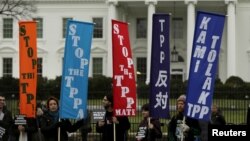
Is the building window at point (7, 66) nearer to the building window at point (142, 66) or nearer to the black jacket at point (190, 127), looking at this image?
the building window at point (142, 66)

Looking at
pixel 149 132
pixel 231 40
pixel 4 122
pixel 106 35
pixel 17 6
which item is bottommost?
pixel 149 132

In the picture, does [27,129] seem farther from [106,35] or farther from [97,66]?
[106,35]

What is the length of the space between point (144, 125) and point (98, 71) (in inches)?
1744

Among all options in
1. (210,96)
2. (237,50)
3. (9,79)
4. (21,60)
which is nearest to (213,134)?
(210,96)

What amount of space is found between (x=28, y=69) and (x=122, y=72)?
1988 millimetres

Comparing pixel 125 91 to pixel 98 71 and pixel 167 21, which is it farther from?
pixel 98 71

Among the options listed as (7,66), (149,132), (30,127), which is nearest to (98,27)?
(7,66)

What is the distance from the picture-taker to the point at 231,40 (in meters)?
53.2

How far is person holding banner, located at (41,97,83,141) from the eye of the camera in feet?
41.3

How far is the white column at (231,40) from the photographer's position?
52750 millimetres

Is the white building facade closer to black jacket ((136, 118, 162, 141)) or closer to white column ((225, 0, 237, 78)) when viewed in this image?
white column ((225, 0, 237, 78))

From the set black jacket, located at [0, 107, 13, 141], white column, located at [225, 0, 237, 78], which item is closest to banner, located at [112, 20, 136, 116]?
black jacket, located at [0, 107, 13, 141]

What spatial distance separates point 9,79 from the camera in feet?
153

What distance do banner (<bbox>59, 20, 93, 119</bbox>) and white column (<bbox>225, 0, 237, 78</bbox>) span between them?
40557 millimetres
